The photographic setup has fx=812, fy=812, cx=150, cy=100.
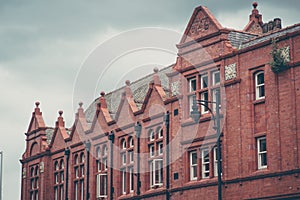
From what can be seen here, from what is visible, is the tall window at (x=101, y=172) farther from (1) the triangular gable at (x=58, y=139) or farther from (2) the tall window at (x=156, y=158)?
(2) the tall window at (x=156, y=158)

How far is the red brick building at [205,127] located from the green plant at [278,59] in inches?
2.0

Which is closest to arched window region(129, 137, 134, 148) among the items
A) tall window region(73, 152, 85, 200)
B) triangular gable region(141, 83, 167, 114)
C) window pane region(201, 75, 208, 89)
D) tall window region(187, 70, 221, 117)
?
triangular gable region(141, 83, 167, 114)

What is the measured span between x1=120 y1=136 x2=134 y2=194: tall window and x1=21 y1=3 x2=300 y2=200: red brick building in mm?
73

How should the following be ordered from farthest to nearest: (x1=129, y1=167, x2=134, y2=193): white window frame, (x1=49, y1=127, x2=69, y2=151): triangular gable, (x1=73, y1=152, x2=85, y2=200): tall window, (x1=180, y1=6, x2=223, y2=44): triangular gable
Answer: (x1=49, y1=127, x2=69, y2=151): triangular gable
(x1=73, y1=152, x2=85, y2=200): tall window
(x1=129, y1=167, x2=134, y2=193): white window frame
(x1=180, y1=6, x2=223, y2=44): triangular gable

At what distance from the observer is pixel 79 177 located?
202 feet

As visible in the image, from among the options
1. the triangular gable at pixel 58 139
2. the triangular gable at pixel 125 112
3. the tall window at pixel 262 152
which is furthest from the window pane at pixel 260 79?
the triangular gable at pixel 58 139

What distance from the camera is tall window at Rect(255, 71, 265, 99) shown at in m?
43.0

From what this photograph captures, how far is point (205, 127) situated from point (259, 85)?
180 inches

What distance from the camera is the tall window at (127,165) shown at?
54.6m

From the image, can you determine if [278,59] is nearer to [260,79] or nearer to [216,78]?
[260,79]

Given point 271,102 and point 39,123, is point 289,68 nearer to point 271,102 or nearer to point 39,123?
point 271,102

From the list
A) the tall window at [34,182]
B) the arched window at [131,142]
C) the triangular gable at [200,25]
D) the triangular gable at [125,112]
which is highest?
the triangular gable at [200,25]

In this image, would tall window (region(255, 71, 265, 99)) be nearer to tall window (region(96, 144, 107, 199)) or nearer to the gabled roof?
the gabled roof

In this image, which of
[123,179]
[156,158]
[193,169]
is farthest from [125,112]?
[193,169]
